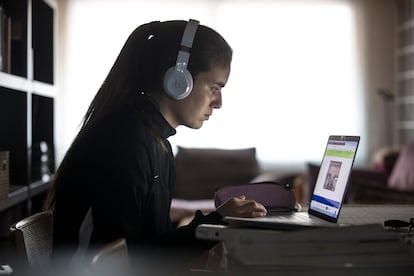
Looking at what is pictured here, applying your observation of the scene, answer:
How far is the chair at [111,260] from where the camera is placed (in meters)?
1.05

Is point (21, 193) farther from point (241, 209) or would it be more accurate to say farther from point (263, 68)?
point (263, 68)

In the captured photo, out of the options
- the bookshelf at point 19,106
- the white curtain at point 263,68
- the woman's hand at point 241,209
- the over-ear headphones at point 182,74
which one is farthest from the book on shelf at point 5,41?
the white curtain at point 263,68

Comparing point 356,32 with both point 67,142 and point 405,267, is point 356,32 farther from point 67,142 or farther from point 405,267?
point 405,267

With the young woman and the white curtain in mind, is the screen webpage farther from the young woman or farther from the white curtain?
the white curtain

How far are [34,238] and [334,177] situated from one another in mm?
706

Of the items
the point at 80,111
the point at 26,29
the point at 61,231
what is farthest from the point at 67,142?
the point at 61,231

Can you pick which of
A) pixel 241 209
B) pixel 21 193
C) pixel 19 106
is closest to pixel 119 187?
pixel 241 209

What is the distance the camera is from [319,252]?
1.06 m

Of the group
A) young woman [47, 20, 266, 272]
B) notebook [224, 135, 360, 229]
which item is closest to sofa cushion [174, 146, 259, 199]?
notebook [224, 135, 360, 229]

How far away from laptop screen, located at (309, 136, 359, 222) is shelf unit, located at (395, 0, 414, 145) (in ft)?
13.0

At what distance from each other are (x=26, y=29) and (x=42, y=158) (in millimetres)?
672

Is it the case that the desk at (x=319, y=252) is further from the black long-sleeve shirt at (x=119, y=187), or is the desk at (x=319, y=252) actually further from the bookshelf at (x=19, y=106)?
the bookshelf at (x=19, y=106)

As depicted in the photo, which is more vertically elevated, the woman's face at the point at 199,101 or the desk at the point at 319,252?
the woman's face at the point at 199,101

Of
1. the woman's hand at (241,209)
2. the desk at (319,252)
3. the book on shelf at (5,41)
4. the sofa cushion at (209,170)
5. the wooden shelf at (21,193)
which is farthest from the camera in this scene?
the sofa cushion at (209,170)
